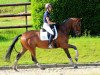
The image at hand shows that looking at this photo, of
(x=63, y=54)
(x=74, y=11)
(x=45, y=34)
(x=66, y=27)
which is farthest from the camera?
(x=74, y=11)

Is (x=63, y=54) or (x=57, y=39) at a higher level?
(x=57, y=39)

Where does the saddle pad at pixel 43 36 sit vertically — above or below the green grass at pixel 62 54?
above

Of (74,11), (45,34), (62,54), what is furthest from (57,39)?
(74,11)

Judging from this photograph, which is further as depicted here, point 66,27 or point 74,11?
point 74,11

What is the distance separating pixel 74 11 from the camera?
19.4 meters

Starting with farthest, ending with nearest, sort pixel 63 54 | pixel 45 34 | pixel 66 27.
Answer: pixel 63 54 < pixel 66 27 < pixel 45 34

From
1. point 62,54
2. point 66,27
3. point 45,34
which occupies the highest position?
point 66,27

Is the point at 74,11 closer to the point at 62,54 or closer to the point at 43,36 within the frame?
the point at 62,54

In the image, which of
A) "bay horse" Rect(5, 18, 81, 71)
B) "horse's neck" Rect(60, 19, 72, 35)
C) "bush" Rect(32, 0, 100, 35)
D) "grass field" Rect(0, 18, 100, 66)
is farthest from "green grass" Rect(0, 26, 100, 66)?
"bush" Rect(32, 0, 100, 35)

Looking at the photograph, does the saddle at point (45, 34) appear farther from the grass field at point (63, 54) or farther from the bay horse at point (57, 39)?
the grass field at point (63, 54)

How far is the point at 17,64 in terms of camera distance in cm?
1541

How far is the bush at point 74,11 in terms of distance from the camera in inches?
760

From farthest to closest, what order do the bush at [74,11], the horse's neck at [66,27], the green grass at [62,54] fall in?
the bush at [74,11] → the green grass at [62,54] → the horse's neck at [66,27]

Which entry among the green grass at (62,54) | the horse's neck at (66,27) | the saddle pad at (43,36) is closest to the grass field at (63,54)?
the green grass at (62,54)
